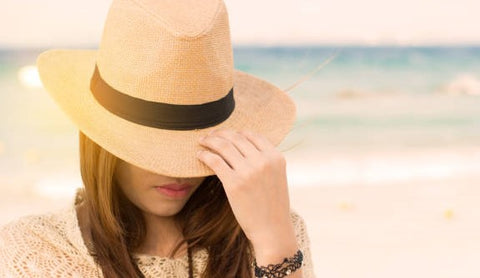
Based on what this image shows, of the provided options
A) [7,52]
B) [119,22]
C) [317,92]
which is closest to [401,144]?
[317,92]

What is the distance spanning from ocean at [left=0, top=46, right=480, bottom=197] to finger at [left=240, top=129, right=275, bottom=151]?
1835mm

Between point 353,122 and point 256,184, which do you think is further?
point 353,122

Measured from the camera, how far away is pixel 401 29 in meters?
18.9

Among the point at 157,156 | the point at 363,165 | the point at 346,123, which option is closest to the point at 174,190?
the point at 157,156

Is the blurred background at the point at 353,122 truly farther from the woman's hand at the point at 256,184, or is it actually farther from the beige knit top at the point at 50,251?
the beige knit top at the point at 50,251

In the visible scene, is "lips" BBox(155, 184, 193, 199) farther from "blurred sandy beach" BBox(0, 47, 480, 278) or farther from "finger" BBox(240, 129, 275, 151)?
"blurred sandy beach" BBox(0, 47, 480, 278)

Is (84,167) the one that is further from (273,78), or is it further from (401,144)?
(273,78)

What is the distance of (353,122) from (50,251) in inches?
348

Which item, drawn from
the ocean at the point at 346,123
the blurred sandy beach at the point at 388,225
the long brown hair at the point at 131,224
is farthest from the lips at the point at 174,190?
the blurred sandy beach at the point at 388,225

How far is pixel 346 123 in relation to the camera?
34.6 ft

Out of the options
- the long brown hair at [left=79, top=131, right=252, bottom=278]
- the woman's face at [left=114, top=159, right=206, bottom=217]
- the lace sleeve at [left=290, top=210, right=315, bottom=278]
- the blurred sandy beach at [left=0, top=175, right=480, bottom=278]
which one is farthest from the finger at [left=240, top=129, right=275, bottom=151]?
the blurred sandy beach at [left=0, top=175, right=480, bottom=278]

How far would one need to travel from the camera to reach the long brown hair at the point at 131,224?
2.04 m

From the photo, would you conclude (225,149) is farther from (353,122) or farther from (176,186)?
(353,122)

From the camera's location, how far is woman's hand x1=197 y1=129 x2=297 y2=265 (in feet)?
6.28
